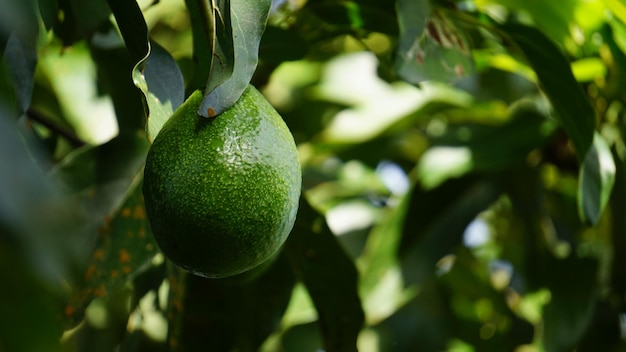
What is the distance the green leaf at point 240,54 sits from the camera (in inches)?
23.4

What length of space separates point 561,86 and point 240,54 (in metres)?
0.50

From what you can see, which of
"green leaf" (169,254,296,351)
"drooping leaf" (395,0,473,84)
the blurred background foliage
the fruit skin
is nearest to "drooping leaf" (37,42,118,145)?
the blurred background foliage

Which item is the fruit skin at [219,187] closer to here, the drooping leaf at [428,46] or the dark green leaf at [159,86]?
the dark green leaf at [159,86]

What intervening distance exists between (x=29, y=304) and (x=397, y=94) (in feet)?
4.17

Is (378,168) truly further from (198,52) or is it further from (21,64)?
(21,64)

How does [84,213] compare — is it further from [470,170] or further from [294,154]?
[470,170]

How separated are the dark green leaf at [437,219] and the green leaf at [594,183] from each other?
0.38 metres

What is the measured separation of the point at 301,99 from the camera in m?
1.63

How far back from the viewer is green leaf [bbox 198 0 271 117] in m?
0.59

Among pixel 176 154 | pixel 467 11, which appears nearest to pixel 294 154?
pixel 176 154

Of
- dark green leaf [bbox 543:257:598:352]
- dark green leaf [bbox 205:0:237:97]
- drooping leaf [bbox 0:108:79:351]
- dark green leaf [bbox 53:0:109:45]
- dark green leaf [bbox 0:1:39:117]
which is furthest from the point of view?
dark green leaf [bbox 543:257:598:352]

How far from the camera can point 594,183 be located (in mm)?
978

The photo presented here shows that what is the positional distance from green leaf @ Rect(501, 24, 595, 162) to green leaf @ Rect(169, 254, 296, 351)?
385 mm

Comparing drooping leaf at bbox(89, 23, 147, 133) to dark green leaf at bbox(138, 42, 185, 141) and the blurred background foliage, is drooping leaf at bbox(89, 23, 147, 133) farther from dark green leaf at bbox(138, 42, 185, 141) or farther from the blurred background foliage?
dark green leaf at bbox(138, 42, 185, 141)
